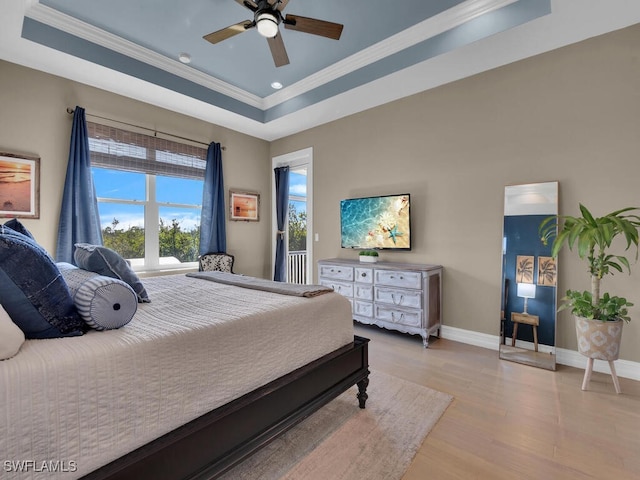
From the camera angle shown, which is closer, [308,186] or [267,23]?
[267,23]

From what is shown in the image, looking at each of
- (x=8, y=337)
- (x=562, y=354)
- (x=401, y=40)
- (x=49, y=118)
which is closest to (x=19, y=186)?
(x=49, y=118)

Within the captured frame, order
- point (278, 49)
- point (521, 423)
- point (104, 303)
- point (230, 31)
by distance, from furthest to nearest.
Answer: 1. point (278, 49)
2. point (230, 31)
3. point (521, 423)
4. point (104, 303)

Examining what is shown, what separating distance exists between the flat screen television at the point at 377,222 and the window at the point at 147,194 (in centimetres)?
228

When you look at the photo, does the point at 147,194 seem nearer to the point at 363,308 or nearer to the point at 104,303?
the point at 363,308

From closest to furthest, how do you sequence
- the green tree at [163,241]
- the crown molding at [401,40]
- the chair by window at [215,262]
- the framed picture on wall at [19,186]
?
the crown molding at [401,40]
the framed picture on wall at [19,186]
the green tree at [163,241]
the chair by window at [215,262]

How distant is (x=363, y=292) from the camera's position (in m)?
3.68

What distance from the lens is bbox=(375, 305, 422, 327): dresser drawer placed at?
10.7 ft

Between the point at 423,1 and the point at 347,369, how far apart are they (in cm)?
306

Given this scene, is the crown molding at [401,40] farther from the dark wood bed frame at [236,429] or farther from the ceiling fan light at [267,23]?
the dark wood bed frame at [236,429]

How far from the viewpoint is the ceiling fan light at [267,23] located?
2209mm

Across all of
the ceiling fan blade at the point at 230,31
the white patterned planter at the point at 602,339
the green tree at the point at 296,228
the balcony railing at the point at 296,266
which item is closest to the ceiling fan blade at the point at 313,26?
the ceiling fan blade at the point at 230,31

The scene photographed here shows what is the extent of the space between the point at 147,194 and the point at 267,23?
9.50 ft

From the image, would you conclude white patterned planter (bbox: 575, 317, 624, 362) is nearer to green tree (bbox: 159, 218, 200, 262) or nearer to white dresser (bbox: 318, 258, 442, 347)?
white dresser (bbox: 318, 258, 442, 347)

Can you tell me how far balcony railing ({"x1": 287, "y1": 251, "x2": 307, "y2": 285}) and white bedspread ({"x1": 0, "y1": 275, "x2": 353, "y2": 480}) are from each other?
165 inches
